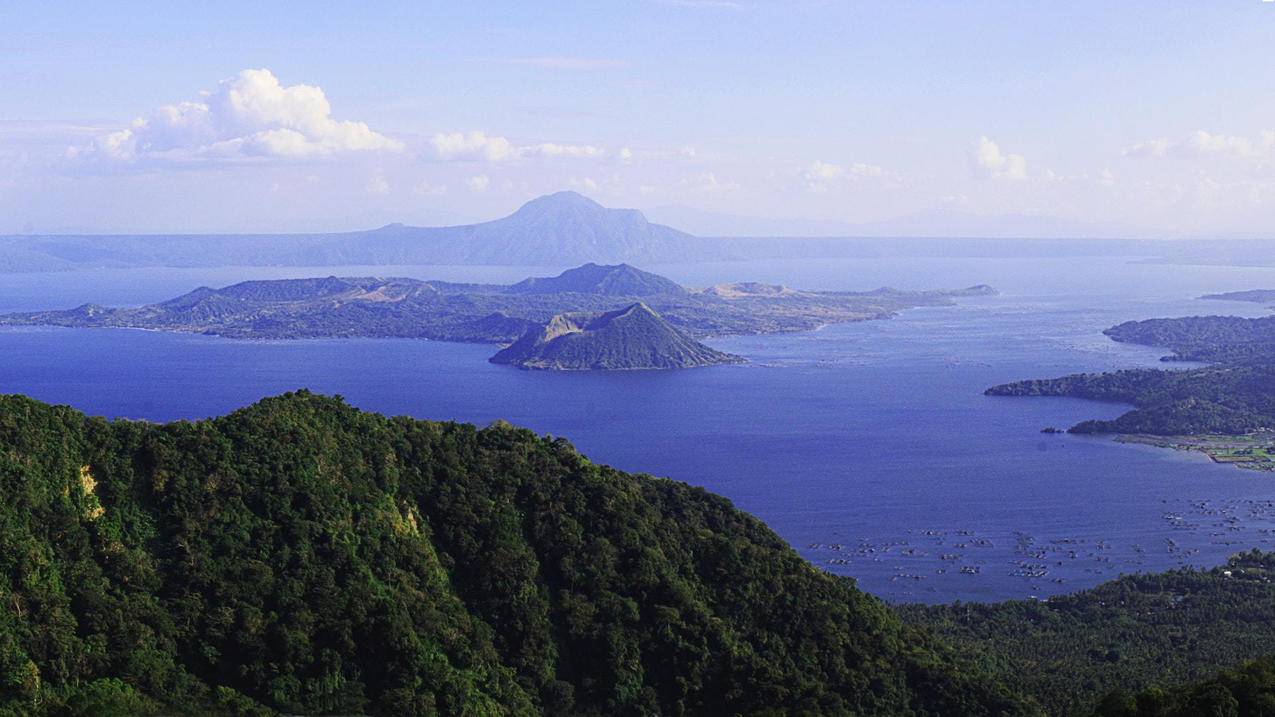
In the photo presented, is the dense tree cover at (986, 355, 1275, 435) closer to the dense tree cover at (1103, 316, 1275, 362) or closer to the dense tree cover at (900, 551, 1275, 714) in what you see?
the dense tree cover at (1103, 316, 1275, 362)

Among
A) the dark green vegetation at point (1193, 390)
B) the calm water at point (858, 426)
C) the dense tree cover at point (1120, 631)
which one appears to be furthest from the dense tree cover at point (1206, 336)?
the dense tree cover at point (1120, 631)

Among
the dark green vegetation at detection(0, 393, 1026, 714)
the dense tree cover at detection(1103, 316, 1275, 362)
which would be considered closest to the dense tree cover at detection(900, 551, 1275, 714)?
the dark green vegetation at detection(0, 393, 1026, 714)

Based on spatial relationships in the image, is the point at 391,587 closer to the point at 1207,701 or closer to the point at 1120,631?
the point at 1207,701

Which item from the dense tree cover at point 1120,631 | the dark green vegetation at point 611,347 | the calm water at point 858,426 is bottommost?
the dense tree cover at point 1120,631

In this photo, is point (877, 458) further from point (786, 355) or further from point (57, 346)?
point (57, 346)

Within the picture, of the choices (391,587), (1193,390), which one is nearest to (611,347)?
(1193,390)

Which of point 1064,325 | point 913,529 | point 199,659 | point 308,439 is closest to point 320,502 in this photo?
point 308,439

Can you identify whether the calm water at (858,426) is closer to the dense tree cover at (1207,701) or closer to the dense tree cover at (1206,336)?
the dense tree cover at (1206,336)
